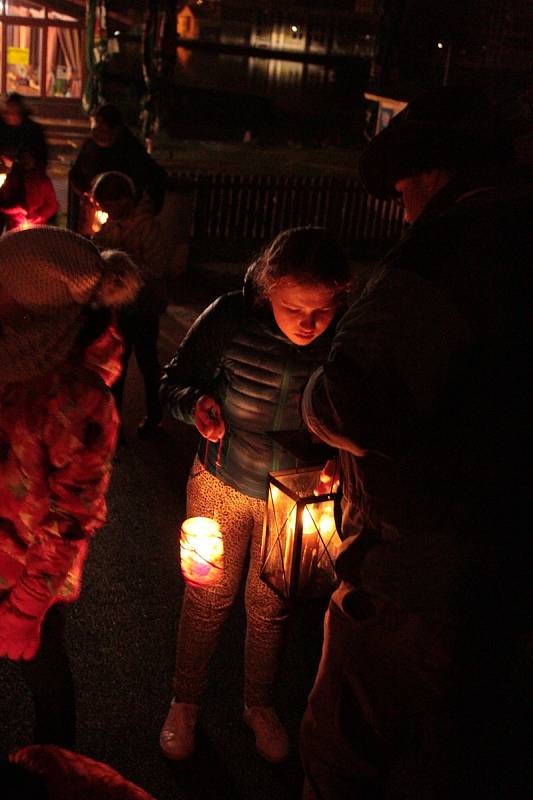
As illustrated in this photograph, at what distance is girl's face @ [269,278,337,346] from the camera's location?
330cm

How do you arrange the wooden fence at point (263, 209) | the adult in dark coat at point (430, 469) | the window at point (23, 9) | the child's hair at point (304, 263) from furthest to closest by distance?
the window at point (23, 9)
the wooden fence at point (263, 209)
the child's hair at point (304, 263)
the adult in dark coat at point (430, 469)

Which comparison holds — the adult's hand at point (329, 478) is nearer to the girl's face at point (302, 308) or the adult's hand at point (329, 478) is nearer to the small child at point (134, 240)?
→ the girl's face at point (302, 308)

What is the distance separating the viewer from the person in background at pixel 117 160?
8430 mm

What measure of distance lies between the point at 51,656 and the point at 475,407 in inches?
67.7

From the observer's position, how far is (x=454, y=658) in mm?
2547

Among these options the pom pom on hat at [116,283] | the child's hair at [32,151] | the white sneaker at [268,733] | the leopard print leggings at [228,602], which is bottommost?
the white sneaker at [268,733]

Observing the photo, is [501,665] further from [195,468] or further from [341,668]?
[195,468]

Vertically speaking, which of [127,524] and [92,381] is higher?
[92,381]

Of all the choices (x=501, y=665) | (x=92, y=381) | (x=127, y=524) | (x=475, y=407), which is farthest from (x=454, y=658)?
(x=127, y=524)

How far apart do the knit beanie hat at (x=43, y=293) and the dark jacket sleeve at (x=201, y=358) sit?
67cm

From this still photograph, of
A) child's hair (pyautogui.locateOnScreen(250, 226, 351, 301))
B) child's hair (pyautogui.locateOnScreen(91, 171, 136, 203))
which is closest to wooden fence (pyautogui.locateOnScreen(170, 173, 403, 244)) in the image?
child's hair (pyautogui.locateOnScreen(91, 171, 136, 203))

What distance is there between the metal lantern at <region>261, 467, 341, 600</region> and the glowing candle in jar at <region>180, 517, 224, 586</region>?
24 cm

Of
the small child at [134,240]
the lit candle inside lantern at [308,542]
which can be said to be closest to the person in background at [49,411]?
the lit candle inside lantern at [308,542]

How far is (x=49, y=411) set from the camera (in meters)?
2.82
